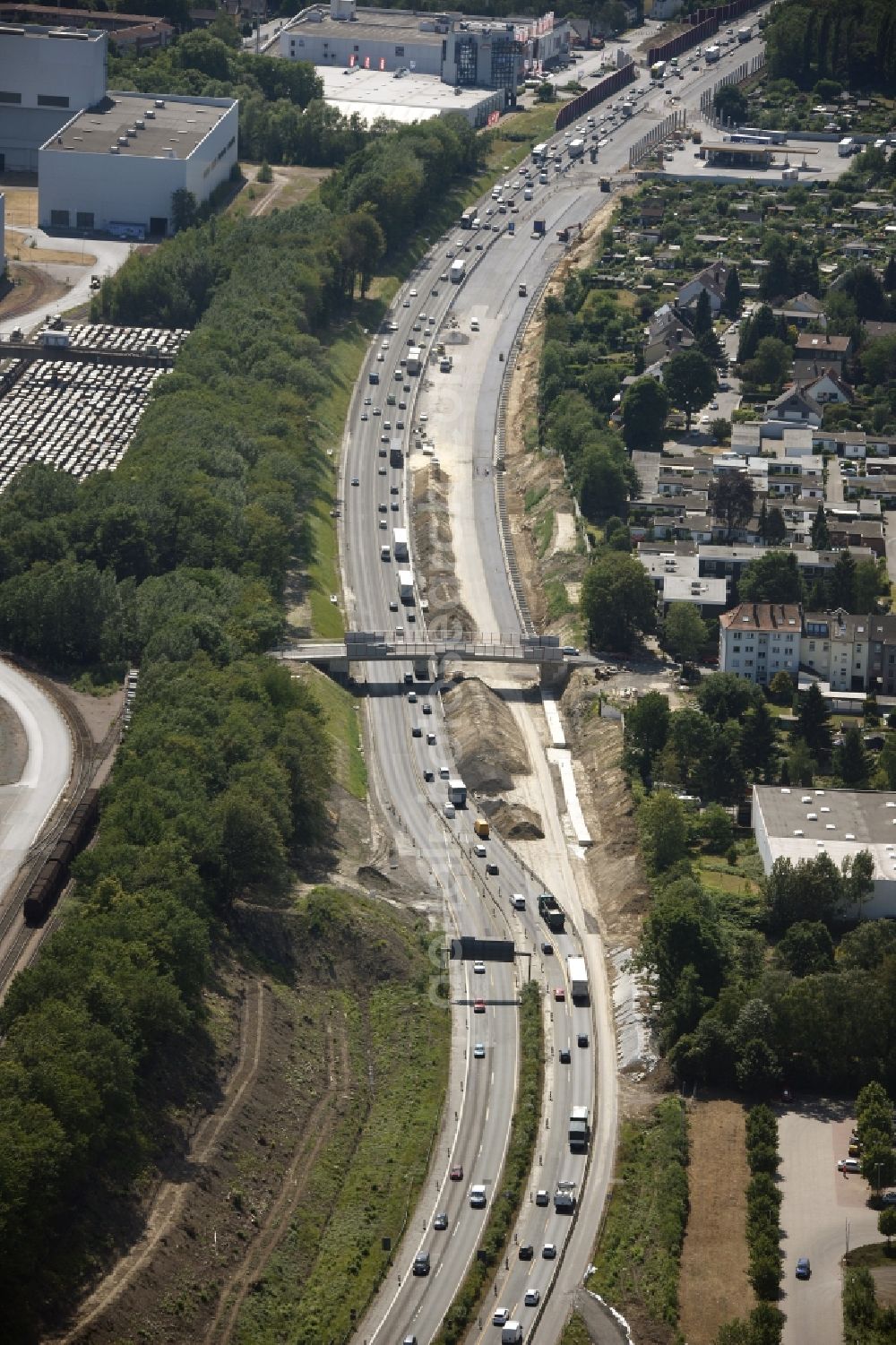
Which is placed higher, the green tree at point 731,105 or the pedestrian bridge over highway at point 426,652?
the green tree at point 731,105

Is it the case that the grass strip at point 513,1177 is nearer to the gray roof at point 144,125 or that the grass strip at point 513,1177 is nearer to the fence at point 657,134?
the gray roof at point 144,125

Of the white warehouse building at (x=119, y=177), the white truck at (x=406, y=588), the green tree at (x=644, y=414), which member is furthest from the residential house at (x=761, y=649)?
the white warehouse building at (x=119, y=177)

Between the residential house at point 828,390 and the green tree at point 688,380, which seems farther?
the residential house at point 828,390

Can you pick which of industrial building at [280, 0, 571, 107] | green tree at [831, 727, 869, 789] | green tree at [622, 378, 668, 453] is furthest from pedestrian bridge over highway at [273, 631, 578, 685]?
industrial building at [280, 0, 571, 107]

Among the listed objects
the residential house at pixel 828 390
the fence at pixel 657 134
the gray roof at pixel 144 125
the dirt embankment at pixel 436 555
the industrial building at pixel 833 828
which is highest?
the gray roof at pixel 144 125

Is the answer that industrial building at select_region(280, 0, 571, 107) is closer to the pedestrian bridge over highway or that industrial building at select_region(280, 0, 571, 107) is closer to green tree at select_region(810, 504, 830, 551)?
green tree at select_region(810, 504, 830, 551)

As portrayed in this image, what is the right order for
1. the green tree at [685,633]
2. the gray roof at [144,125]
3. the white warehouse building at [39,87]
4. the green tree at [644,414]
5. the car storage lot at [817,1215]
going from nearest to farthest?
the car storage lot at [817,1215] < the green tree at [685,633] < the green tree at [644,414] < the gray roof at [144,125] < the white warehouse building at [39,87]
